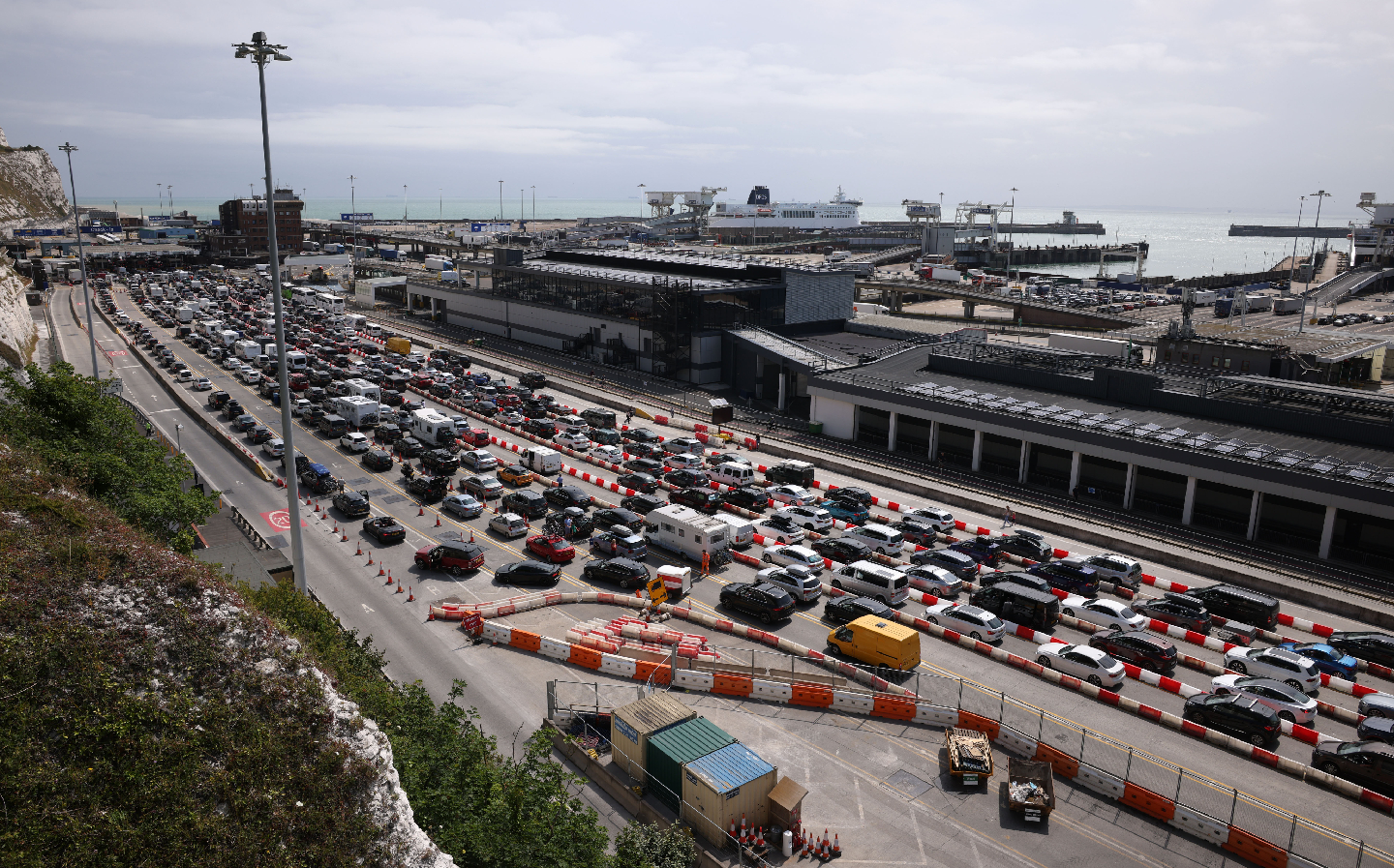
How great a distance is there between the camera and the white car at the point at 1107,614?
28625mm

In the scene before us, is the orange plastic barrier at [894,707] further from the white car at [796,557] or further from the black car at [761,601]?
the white car at [796,557]

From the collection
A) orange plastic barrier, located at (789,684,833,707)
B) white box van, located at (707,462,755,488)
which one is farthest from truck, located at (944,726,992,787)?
white box van, located at (707,462,755,488)

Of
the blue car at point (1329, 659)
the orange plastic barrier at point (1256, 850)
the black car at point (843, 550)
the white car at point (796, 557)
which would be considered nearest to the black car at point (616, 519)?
the white car at point (796, 557)

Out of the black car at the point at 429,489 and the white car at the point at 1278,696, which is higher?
the black car at the point at 429,489

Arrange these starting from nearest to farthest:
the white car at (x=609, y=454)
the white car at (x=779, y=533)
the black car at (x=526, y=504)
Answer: the white car at (x=779, y=533), the black car at (x=526, y=504), the white car at (x=609, y=454)

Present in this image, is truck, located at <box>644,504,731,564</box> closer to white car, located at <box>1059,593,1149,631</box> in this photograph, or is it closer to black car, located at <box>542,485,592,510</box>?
black car, located at <box>542,485,592,510</box>

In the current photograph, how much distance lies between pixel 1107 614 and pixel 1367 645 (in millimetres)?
7830

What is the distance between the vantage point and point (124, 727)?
35.7ft

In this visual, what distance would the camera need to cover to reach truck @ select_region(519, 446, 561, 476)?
45.4 meters

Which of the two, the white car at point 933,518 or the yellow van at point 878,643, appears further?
the white car at point 933,518

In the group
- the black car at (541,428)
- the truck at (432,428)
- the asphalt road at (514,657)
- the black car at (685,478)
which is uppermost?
the truck at (432,428)

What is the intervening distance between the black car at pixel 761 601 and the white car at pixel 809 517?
8.23 meters

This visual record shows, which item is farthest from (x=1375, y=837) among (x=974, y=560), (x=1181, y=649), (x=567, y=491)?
(x=567, y=491)

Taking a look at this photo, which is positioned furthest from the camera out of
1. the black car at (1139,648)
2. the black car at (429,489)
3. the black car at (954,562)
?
the black car at (429,489)
